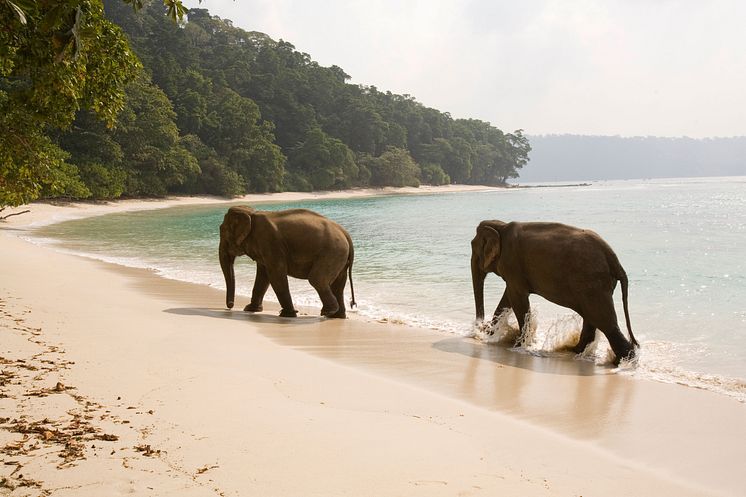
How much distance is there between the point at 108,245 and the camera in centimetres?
2186

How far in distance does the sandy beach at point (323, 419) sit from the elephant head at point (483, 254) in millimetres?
1358

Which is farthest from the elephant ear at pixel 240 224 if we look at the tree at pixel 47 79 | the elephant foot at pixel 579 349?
the elephant foot at pixel 579 349

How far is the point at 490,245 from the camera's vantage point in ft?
28.7

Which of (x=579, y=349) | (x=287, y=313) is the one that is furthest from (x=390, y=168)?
(x=579, y=349)

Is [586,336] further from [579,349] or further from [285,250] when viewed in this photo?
[285,250]

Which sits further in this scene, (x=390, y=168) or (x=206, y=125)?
(x=390, y=168)

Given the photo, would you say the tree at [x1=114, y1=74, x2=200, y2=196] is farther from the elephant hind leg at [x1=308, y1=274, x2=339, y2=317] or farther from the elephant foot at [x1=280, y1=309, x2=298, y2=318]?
the elephant foot at [x1=280, y1=309, x2=298, y2=318]

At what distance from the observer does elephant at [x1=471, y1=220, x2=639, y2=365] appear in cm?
759

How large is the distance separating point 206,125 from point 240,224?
62.6 metres

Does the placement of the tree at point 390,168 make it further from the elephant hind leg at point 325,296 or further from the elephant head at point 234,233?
the elephant hind leg at point 325,296

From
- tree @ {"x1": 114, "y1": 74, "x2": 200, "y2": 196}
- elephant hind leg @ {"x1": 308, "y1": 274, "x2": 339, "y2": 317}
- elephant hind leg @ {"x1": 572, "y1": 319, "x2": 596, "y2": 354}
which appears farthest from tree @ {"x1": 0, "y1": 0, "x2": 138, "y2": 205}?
tree @ {"x1": 114, "y1": 74, "x2": 200, "y2": 196}

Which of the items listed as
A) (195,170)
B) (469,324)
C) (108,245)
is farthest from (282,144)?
(469,324)

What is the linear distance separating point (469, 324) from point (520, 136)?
146 metres

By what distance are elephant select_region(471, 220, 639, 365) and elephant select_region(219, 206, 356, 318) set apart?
2458mm
